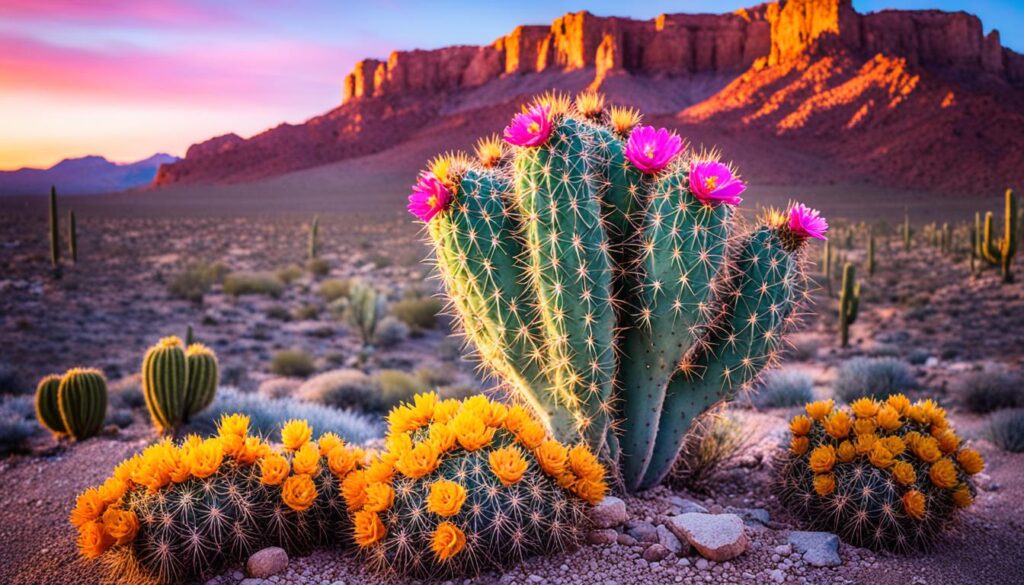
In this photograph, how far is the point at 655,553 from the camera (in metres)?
3.35

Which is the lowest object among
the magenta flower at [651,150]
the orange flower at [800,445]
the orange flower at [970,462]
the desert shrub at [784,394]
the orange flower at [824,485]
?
the desert shrub at [784,394]

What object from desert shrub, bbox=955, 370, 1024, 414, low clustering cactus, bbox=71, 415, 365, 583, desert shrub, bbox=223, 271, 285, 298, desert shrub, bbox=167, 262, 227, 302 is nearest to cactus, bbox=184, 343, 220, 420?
low clustering cactus, bbox=71, 415, 365, 583

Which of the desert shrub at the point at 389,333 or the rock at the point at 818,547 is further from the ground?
the rock at the point at 818,547

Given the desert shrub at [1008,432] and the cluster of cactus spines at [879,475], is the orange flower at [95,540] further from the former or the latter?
the desert shrub at [1008,432]

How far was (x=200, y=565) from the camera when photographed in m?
3.21

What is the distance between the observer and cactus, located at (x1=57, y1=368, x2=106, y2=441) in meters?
7.06

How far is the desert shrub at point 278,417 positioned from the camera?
701 centimetres

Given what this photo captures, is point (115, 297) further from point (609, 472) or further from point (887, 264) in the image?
point (887, 264)

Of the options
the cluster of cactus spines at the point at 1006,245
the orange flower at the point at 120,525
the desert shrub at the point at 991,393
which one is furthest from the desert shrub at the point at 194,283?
the cluster of cactus spines at the point at 1006,245

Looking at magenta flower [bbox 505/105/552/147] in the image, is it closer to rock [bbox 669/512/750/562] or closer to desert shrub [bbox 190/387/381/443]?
rock [bbox 669/512/750/562]

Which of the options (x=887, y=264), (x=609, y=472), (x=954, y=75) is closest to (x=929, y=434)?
(x=609, y=472)

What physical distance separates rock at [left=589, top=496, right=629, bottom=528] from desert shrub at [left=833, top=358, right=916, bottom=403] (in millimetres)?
7302

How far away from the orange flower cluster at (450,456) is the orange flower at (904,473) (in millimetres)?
1706

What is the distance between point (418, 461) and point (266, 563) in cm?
85
